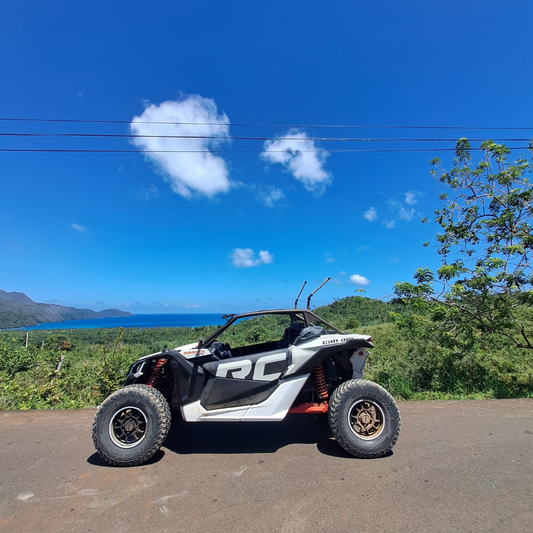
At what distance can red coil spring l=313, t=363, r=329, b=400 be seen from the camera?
3.77m

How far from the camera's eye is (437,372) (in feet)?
24.9

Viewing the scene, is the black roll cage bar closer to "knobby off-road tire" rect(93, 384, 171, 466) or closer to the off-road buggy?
the off-road buggy

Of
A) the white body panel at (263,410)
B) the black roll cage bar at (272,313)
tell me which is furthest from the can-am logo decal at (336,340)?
the white body panel at (263,410)

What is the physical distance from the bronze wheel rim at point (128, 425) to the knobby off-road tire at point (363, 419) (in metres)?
2.13

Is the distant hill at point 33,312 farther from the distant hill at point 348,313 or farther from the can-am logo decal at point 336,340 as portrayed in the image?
the can-am logo decal at point 336,340

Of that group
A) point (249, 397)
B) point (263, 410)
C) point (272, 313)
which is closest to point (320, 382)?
point (263, 410)

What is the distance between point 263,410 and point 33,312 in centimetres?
10832

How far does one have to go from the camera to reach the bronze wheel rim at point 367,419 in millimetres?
3555

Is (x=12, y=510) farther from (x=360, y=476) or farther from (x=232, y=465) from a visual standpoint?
(x=360, y=476)

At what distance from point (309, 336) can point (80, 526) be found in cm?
265

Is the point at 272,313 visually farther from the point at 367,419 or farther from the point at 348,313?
the point at 348,313

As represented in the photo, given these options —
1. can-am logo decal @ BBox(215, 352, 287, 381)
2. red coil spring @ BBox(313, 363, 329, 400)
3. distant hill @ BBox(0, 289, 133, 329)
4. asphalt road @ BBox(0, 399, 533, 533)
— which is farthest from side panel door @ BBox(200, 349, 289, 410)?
distant hill @ BBox(0, 289, 133, 329)

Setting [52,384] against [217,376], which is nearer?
[217,376]

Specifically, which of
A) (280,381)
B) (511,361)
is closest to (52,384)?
(280,381)
